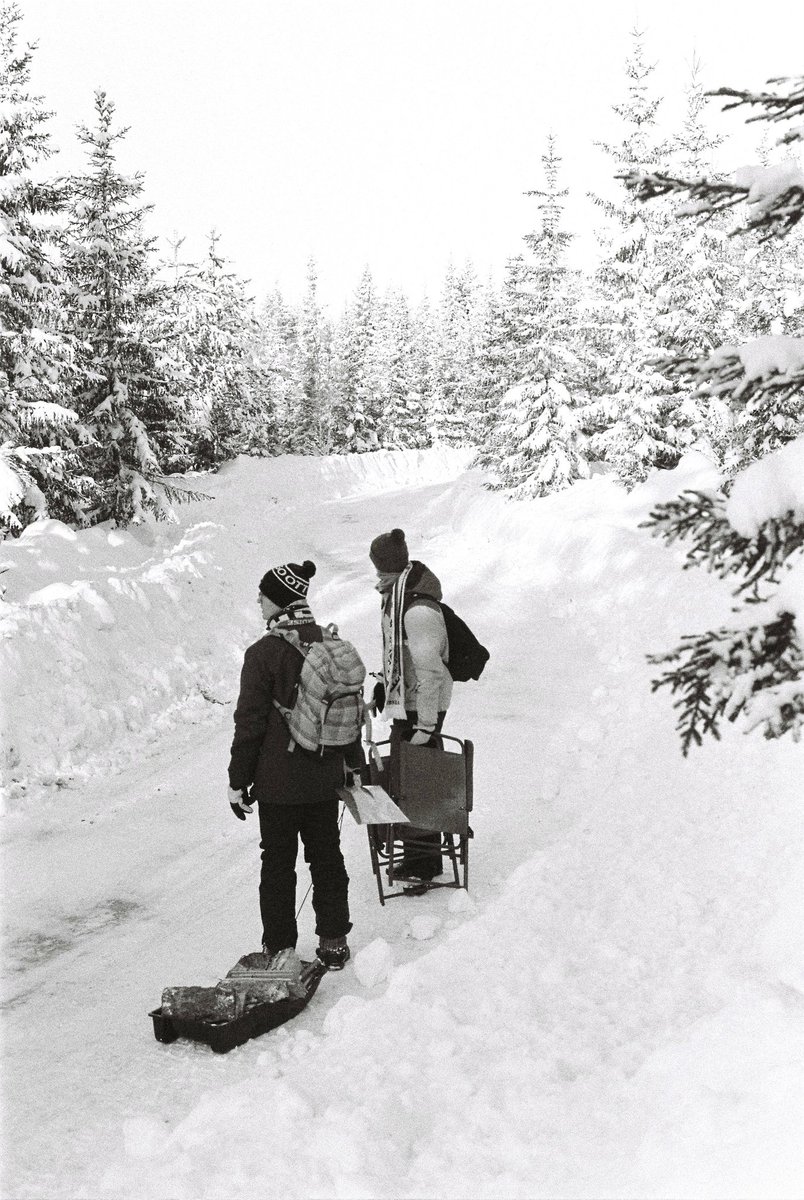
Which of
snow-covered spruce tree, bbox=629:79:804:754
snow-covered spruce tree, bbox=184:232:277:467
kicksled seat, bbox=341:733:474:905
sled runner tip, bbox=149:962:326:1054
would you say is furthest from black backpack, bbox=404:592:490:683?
snow-covered spruce tree, bbox=184:232:277:467

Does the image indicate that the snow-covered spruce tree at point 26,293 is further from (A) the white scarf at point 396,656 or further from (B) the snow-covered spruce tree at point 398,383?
(B) the snow-covered spruce tree at point 398,383

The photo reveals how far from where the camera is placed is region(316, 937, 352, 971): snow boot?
4898 mm

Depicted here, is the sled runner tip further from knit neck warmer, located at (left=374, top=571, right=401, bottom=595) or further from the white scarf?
knit neck warmer, located at (left=374, top=571, right=401, bottom=595)

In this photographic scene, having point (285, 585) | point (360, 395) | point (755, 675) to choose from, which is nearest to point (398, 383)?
point (360, 395)

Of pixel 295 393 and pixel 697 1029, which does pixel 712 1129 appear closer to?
pixel 697 1029

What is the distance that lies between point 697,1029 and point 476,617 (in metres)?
10.5

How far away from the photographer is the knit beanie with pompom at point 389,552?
577cm

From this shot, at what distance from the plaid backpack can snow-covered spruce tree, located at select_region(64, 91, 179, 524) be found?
16999 millimetres

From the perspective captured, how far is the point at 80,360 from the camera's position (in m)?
19.6

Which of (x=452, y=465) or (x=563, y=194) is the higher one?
(x=563, y=194)

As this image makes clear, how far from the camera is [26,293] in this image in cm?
1623

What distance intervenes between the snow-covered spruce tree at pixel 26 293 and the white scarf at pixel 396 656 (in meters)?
11.7

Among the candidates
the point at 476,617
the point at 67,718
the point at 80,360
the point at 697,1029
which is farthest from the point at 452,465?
the point at 697,1029

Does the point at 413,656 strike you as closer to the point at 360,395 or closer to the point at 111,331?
the point at 111,331
